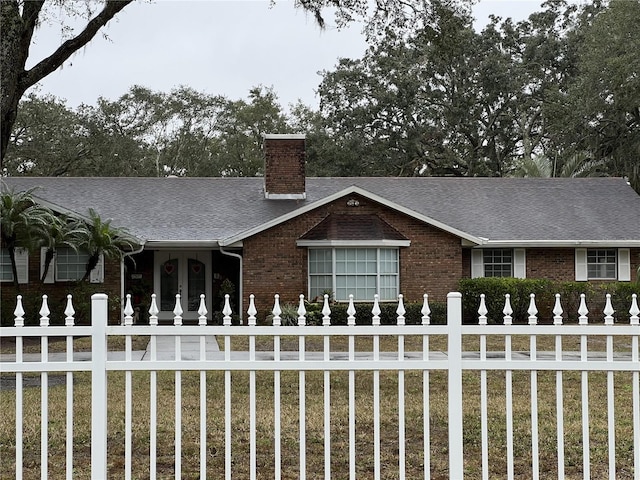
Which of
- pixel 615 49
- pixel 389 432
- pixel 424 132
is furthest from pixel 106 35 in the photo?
pixel 424 132

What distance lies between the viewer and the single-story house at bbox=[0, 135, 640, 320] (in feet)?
73.9

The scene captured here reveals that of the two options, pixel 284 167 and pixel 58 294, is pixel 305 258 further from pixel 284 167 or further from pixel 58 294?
pixel 58 294

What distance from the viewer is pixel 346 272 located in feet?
73.6

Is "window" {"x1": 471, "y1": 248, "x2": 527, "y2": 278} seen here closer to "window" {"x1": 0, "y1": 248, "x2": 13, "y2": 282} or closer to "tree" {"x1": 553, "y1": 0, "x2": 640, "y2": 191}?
"tree" {"x1": 553, "y1": 0, "x2": 640, "y2": 191}

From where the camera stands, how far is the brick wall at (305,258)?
2253 cm

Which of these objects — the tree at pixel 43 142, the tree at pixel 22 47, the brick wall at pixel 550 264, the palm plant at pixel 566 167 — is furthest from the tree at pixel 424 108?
the tree at pixel 22 47

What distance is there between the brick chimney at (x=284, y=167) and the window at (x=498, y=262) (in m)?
5.50

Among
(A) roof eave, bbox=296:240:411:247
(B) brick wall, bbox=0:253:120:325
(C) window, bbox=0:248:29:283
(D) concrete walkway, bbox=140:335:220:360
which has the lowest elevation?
(D) concrete walkway, bbox=140:335:220:360

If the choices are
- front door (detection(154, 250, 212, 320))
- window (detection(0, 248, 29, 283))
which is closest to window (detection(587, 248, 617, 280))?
front door (detection(154, 250, 212, 320))

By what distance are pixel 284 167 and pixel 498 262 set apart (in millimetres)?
6866

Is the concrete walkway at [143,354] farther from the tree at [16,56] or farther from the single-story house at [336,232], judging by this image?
the single-story house at [336,232]

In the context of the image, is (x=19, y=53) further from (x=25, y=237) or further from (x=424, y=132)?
(x=424, y=132)

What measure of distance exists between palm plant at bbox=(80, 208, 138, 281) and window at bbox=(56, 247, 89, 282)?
0.87 metres

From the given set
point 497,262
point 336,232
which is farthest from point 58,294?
point 497,262
